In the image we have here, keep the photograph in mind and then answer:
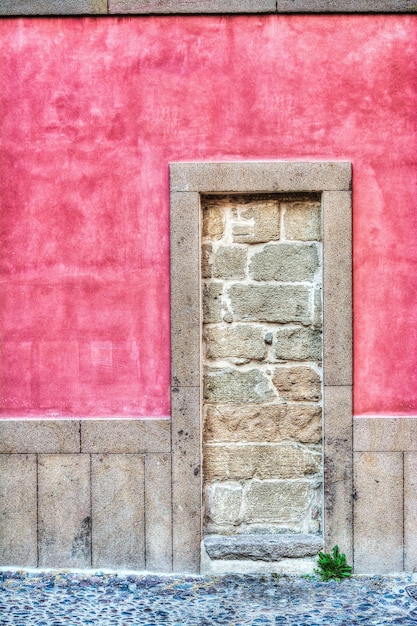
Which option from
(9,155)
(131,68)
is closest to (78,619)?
(9,155)

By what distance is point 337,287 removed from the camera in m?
4.23

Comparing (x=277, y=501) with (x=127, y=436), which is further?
(x=277, y=501)

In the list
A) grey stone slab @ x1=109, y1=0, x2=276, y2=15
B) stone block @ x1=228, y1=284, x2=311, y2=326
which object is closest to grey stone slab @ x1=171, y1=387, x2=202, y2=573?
stone block @ x1=228, y1=284, x2=311, y2=326

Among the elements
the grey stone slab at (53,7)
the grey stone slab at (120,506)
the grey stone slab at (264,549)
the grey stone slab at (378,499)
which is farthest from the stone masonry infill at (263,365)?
the grey stone slab at (53,7)

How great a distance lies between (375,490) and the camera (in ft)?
13.9

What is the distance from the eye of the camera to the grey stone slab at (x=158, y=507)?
4250 millimetres

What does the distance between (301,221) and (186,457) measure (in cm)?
172

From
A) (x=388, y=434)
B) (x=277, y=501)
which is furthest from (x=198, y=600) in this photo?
(x=388, y=434)

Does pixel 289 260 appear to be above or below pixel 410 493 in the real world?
above

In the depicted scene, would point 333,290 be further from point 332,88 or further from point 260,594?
point 260,594

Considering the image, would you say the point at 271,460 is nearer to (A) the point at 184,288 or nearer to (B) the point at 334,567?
(B) the point at 334,567

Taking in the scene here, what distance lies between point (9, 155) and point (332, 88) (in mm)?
2123

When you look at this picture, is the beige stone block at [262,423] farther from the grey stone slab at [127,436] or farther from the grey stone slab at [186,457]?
the grey stone slab at [127,436]

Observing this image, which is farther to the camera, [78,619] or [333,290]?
[333,290]
